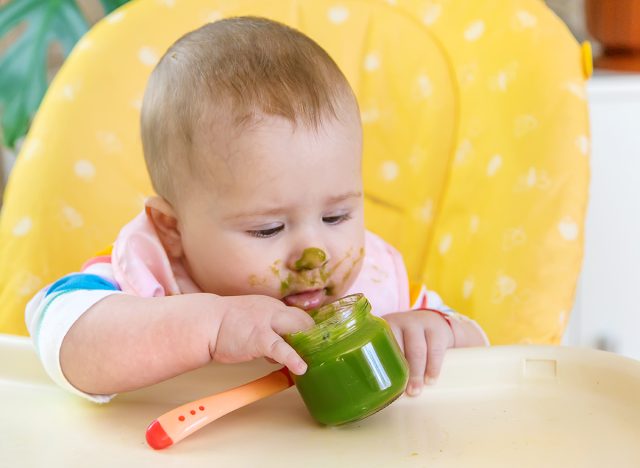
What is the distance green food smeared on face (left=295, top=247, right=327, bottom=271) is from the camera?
0.80 m

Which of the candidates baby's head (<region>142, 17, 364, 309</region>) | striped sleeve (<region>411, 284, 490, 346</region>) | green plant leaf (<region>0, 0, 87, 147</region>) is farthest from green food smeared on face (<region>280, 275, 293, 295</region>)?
green plant leaf (<region>0, 0, 87, 147</region>)

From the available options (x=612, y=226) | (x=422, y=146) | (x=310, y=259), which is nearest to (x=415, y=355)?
(x=310, y=259)

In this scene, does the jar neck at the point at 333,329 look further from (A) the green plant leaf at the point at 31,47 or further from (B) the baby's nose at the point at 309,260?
(A) the green plant leaf at the point at 31,47

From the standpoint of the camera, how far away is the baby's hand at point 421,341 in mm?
764

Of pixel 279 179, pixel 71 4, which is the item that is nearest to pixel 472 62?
pixel 279 179

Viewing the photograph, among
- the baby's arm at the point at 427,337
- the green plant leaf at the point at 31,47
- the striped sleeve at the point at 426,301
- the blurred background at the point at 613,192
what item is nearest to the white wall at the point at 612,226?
the blurred background at the point at 613,192

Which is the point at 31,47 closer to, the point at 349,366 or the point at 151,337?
the point at 151,337

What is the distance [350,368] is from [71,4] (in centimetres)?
148

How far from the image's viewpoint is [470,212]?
1.13 metres

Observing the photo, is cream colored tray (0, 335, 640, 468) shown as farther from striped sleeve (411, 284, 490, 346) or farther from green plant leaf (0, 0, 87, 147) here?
green plant leaf (0, 0, 87, 147)

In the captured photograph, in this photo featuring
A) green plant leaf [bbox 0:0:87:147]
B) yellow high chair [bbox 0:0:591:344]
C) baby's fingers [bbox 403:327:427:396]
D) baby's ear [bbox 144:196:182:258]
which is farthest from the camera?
green plant leaf [bbox 0:0:87:147]

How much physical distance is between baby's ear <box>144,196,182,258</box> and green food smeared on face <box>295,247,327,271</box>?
173mm

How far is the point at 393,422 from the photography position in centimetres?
71

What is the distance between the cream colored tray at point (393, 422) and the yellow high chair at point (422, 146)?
0.78 feet
